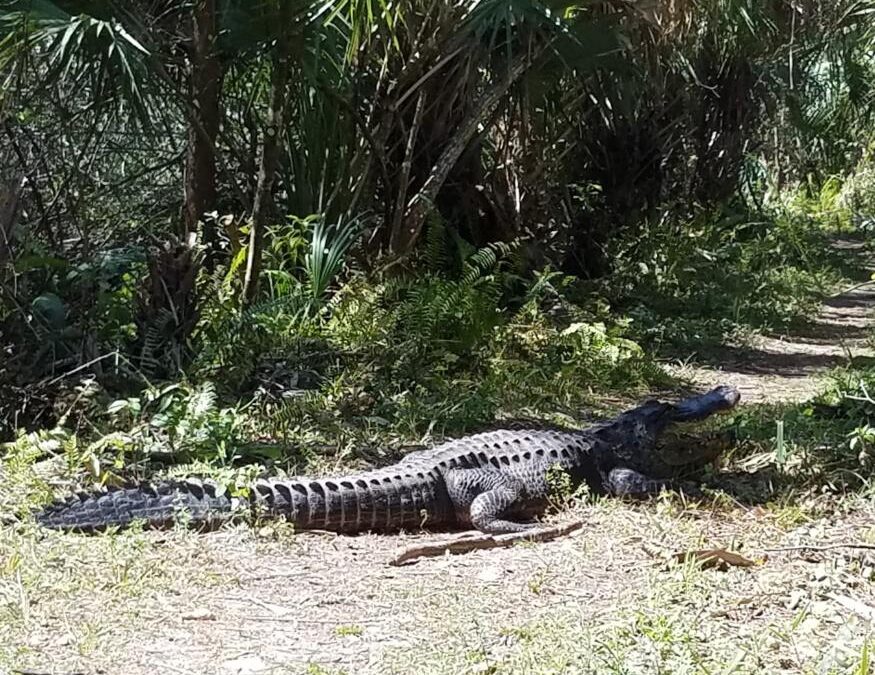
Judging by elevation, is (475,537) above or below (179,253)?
below

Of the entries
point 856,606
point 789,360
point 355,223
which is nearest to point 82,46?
point 355,223

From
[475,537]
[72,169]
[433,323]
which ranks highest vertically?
[72,169]

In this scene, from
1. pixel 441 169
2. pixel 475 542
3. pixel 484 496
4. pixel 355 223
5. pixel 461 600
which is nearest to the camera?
pixel 461 600

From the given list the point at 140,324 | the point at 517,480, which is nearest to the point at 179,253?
the point at 140,324

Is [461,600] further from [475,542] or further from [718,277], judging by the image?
[718,277]

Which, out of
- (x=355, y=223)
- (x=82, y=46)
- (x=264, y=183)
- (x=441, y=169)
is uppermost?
(x=82, y=46)

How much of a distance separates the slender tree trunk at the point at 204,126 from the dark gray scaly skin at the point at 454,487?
123 inches

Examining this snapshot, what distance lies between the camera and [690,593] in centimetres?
340

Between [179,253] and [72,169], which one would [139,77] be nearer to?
[179,253]

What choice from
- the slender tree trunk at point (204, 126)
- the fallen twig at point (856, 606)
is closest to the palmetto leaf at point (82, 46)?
the slender tree trunk at point (204, 126)

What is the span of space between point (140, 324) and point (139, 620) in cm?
276

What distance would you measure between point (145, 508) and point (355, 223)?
408cm

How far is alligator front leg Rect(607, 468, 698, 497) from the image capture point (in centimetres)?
488

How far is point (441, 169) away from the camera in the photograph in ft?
26.5
